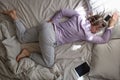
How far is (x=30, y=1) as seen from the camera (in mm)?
1928

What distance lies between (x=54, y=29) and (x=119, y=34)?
522mm

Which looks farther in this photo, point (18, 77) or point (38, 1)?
point (38, 1)

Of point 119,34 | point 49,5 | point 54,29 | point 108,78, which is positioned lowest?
point 108,78

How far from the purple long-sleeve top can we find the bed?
2.0 inches

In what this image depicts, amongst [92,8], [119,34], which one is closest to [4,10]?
[92,8]

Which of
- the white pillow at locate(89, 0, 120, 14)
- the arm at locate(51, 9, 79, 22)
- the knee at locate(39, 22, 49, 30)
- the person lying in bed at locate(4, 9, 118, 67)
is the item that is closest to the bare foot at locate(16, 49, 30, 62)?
the person lying in bed at locate(4, 9, 118, 67)

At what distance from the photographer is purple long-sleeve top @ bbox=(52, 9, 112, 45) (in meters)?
1.73

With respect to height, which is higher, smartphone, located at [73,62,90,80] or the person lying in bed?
the person lying in bed

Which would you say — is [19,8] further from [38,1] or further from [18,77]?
[18,77]

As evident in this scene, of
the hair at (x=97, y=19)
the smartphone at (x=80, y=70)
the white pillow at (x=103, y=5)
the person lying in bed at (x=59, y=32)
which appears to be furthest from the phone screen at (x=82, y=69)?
the white pillow at (x=103, y=5)

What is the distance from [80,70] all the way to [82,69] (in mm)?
18

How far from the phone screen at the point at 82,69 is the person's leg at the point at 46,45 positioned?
0.22 metres

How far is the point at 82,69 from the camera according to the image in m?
1.62

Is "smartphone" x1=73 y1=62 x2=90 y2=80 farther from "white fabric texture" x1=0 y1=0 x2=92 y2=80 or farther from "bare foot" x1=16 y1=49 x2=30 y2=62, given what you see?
"bare foot" x1=16 y1=49 x2=30 y2=62
